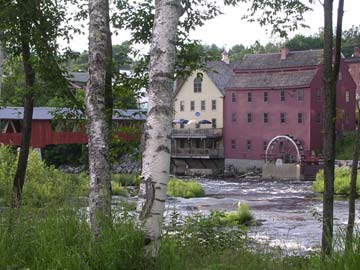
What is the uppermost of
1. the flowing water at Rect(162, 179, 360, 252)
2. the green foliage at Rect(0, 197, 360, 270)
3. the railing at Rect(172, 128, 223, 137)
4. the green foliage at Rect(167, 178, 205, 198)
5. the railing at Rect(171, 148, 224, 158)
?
the railing at Rect(172, 128, 223, 137)

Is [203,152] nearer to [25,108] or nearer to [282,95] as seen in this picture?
[282,95]

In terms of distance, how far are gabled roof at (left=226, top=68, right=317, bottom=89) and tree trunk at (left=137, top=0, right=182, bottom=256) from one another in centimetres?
5053

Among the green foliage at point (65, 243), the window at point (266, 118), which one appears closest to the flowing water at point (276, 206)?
the green foliage at point (65, 243)

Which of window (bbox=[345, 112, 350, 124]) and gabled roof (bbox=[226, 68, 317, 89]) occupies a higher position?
gabled roof (bbox=[226, 68, 317, 89])

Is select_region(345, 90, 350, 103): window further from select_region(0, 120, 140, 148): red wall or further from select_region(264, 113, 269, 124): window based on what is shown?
select_region(0, 120, 140, 148): red wall

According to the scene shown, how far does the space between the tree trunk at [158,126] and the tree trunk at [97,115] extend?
0.80 meters

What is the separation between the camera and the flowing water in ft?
58.5

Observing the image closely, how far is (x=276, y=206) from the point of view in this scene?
31.3m

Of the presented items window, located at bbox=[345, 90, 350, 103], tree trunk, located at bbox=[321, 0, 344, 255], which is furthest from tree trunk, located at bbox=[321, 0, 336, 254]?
window, located at bbox=[345, 90, 350, 103]

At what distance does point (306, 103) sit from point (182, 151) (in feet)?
49.5

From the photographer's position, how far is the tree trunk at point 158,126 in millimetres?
4887

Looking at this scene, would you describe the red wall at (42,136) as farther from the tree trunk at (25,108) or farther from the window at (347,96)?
the tree trunk at (25,108)

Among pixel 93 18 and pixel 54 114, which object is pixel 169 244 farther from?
pixel 54 114

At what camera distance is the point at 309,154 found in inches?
2115
